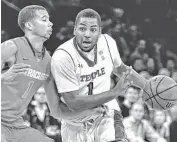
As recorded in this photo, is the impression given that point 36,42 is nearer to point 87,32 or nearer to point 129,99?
point 87,32

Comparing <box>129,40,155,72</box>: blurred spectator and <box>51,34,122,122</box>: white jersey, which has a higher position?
<box>129,40,155,72</box>: blurred spectator

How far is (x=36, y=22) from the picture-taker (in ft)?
11.0

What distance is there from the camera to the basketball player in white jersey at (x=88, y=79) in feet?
10.5

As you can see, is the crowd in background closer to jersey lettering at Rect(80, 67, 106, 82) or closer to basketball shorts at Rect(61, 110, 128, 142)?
basketball shorts at Rect(61, 110, 128, 142)

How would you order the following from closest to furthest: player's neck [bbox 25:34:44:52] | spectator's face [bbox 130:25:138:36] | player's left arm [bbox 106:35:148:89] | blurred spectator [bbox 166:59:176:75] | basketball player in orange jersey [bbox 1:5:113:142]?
basketball player in orange jersey [bbox 1:5:113:142] < player's neck [bbox 25:34:44:52] < player's left arm [bbox 106:35:148:89] < blurred spectator [bbox 166:59:176:75] < spectator's face [bbox 130:25:138:36]

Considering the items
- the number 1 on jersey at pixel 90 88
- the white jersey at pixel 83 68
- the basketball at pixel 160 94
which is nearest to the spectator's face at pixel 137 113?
the basketball at pixel 160 94

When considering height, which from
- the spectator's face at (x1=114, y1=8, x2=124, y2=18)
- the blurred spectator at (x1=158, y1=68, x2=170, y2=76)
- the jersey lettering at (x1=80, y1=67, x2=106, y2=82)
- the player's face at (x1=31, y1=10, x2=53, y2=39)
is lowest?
the jersey lettering at (x1=80, y1=67, x2=106, y2=82)

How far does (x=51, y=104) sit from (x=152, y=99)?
835 mm

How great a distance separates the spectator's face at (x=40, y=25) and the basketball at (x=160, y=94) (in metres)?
0.96

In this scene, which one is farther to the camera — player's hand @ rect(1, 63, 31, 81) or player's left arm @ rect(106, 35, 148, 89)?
player's left arm @ rect(106, 35, 148, 89)

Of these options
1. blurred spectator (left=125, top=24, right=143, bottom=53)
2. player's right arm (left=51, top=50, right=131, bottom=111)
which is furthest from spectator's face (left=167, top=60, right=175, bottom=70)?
player's right arm (left=51, top=50, right=131, bottom=111)

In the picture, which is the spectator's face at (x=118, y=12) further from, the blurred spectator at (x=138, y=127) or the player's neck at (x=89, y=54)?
the player's neck at (x=89, y=54)

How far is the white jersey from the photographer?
3211 mm

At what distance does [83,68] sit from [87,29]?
296 millimetres
